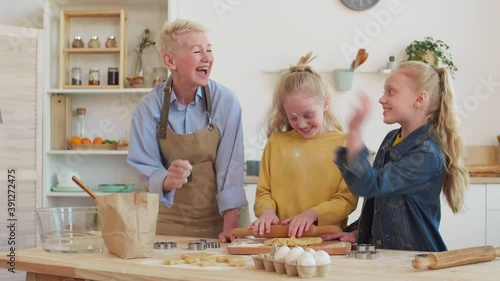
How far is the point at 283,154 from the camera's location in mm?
2262

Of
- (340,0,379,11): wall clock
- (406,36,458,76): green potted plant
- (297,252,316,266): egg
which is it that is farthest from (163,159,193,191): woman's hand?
(340,0,379,11): wall clock

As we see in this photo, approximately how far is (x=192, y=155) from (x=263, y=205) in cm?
38

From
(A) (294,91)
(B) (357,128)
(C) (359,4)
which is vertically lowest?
(B) (357,128)

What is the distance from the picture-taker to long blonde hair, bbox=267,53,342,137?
7.32 ft

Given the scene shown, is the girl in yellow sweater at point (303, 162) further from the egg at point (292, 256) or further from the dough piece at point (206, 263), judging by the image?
the egg at point (292, 256)

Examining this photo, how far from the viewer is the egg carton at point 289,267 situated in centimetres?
139

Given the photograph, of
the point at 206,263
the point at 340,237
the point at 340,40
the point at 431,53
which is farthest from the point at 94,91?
the point at 206,263

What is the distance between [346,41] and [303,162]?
2.55 metres

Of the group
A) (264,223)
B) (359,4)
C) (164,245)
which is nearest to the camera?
(164,245)

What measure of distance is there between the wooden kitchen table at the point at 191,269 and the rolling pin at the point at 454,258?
15 millimetres

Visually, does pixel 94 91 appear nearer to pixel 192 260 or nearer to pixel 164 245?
pixel 164 245

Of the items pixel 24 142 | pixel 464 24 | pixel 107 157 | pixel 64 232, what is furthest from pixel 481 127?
pixel 64 232

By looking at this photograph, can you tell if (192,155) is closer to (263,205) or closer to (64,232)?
(263,205)

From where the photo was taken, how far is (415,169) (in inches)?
74.5
